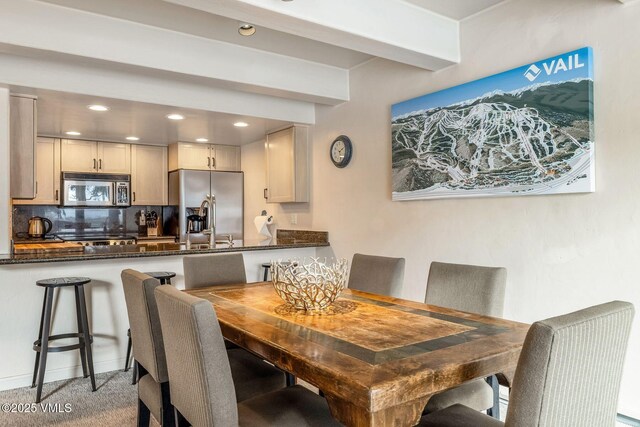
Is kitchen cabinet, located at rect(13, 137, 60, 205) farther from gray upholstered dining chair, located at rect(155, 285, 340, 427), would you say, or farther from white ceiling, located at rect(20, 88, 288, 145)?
gray upholstered dining chair, located at rect(155, 285, 340, 427)

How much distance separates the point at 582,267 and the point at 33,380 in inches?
136

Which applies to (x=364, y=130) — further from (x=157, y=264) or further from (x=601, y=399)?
(x=601, y=399)

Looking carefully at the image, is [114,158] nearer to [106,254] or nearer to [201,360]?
[106,254]

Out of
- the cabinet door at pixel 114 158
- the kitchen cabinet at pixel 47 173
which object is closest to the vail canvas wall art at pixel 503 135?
the cabinet door at pixel 114 158

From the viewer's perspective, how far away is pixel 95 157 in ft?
18.4

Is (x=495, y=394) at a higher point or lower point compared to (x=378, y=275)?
lower

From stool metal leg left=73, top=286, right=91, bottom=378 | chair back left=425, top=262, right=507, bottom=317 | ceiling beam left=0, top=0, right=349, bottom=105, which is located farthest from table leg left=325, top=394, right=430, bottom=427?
ceiling beam left=0, top=0, right=349, bottom=105

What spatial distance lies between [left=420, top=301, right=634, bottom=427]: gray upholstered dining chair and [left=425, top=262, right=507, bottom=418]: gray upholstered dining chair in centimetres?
63

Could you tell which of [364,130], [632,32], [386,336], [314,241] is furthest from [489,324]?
[314,241]

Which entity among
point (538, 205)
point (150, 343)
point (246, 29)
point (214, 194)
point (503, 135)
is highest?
point (246, 29)

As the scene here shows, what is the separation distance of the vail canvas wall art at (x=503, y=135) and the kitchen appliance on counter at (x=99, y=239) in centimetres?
364

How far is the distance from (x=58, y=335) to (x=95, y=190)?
306 cm

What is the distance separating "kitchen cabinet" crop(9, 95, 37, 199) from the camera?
330 cm

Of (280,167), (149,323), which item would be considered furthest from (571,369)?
(280,167)
